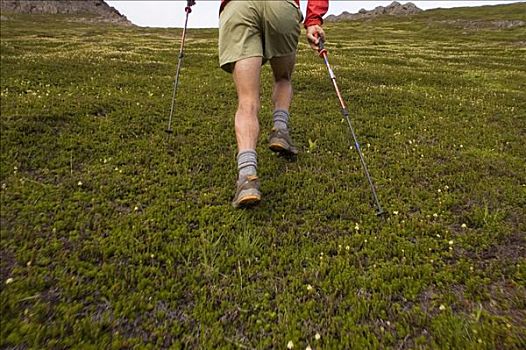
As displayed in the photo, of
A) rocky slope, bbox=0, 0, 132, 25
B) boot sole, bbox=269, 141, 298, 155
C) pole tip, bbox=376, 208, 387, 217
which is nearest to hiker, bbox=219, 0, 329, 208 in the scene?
boot sole, bbox=269, 141, 298, 155

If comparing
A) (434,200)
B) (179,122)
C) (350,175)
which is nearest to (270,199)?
(350,175)

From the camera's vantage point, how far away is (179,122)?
10250mm

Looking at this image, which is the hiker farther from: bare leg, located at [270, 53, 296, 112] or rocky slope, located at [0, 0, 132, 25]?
rocky slope, located at [0, 0, 132, 25]

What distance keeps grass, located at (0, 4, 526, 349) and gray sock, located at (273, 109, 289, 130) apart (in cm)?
90

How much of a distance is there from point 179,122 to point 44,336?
293 inches

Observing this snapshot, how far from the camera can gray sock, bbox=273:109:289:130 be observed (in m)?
7.28

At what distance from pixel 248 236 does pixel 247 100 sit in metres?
2.32

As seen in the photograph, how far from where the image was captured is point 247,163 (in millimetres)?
5789

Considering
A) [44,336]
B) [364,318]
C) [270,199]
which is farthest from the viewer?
[270,199]

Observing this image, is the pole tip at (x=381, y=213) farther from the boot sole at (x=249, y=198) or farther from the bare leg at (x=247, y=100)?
the bare leg at (x=247, y=100)

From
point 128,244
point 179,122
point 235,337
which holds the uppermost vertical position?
point 179,122

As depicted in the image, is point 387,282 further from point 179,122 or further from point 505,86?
point 505,86

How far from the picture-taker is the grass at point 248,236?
3.79 meters

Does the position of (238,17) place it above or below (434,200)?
above
